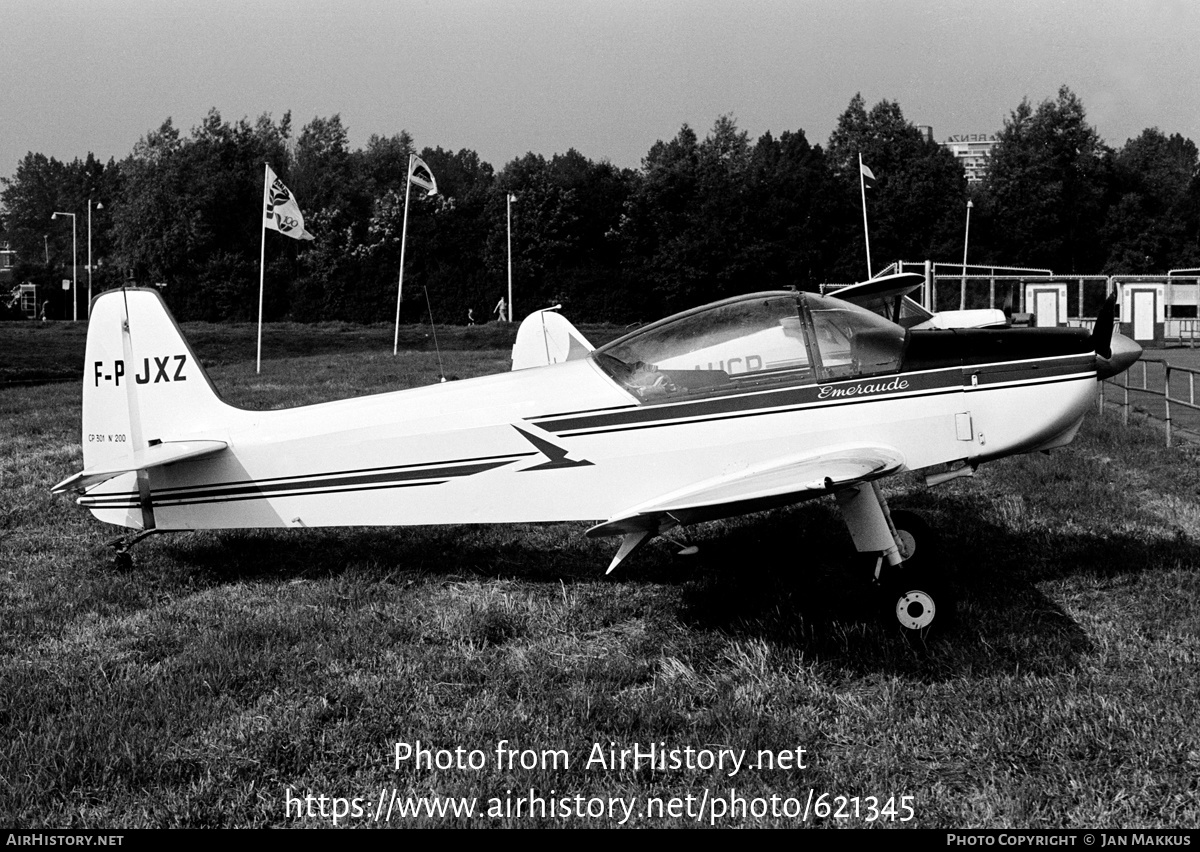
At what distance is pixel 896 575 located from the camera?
5.32m

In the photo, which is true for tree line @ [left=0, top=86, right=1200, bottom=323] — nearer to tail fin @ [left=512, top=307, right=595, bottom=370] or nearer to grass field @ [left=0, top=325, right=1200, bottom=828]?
tail fin @ [left=512, top=307, right=595, bottom=370]

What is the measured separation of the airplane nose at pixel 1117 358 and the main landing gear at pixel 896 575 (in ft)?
4.60

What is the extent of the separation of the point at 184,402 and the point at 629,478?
3.07 metres

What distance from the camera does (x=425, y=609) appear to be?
596 centimetres

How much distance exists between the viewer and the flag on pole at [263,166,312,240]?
2509 centimetres

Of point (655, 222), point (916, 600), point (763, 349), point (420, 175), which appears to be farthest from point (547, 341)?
point (655, 222)

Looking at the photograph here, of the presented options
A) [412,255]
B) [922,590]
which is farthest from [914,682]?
[412,255]

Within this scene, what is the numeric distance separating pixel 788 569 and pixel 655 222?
187 feet

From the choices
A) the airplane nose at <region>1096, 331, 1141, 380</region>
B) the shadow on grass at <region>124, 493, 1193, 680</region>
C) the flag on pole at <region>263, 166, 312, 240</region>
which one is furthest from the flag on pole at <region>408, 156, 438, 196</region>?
the airplane nose at <region>1096, 331, 1141, 380</region>

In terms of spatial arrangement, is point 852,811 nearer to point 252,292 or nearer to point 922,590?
point 922,590

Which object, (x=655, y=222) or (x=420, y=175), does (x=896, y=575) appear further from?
(x=655, y=222)

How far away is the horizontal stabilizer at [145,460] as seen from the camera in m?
6.02

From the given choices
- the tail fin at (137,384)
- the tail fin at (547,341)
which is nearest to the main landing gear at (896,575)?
the tail fin at (137,384)

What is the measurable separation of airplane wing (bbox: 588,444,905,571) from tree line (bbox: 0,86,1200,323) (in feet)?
159
